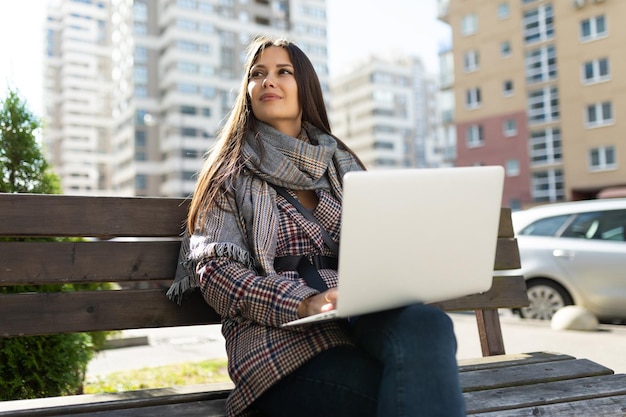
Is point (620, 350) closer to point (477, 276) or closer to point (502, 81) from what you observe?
point (477, 276)

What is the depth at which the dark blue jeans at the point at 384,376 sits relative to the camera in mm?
1593

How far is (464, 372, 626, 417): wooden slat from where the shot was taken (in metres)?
2.06

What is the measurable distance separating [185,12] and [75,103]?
25.8m

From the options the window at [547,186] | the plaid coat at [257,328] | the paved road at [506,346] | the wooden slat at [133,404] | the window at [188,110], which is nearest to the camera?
the plaid coat at [257,328]

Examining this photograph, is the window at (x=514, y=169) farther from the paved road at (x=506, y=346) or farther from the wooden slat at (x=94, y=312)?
the wooden slat at (x=94, y=312)

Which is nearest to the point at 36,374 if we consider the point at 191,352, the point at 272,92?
the point at 272,92

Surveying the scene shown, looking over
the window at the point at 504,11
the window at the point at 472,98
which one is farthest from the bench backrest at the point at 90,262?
the window at the point at 504,11

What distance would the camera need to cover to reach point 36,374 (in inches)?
129

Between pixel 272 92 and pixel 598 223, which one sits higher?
pixel 272 92

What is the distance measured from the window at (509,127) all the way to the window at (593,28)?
580cm

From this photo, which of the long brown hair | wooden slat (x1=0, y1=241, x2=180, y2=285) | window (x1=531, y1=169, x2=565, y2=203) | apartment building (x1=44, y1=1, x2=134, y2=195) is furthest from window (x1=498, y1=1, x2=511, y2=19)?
apartment building (x1=44, y1=1, x2=134, y2=195)

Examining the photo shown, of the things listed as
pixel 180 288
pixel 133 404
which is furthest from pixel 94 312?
pixel 133 404

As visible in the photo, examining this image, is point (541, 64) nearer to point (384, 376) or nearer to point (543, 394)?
point (543, 394)

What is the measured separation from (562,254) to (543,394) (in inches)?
205
